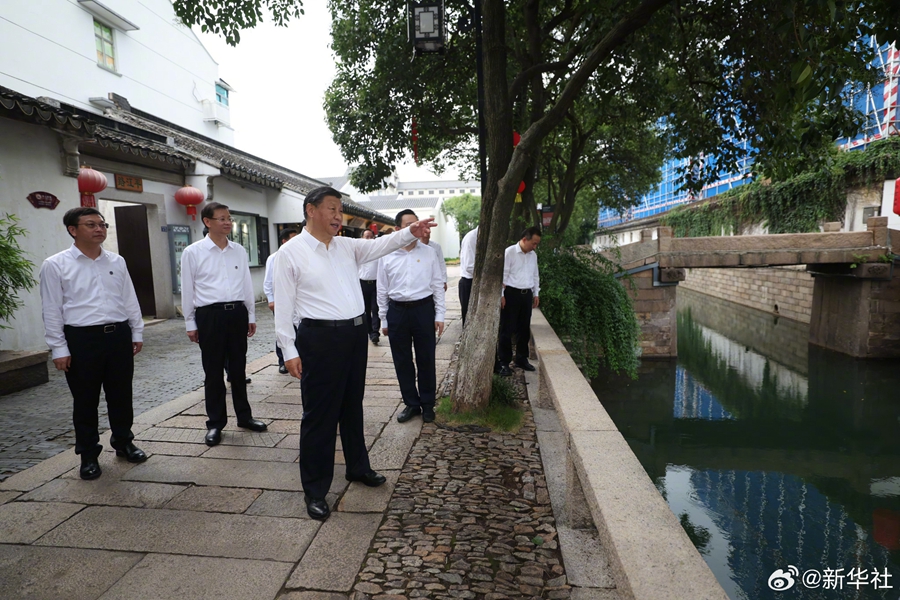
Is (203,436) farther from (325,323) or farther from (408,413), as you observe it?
(325,323)

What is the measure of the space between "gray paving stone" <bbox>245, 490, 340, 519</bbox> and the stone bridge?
31.0ft

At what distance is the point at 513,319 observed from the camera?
612 cm

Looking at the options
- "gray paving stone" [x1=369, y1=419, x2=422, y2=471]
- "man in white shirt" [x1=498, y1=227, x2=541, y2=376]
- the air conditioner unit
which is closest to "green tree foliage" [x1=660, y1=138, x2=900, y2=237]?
"man in white shirt" [x1=498, y1=227, x2=541, y2=376]

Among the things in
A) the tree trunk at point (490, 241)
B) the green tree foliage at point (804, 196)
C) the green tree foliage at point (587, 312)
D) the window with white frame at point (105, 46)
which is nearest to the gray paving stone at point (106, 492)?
the tree trunk at point (490, 241)

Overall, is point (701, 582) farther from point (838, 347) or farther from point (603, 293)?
point (838, 347)

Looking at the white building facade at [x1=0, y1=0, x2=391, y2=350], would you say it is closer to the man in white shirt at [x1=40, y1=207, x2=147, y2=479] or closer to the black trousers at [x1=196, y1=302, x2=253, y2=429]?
the man in white shirt at [x1=40, y1=207, x2=147, y2=479]

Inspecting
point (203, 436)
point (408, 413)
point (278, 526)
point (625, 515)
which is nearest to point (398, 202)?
point (408, 413)

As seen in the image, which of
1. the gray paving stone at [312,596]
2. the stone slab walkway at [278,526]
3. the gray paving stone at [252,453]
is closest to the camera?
the gray paving stone at [312,596]

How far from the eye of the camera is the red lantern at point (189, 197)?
10141 millimetres

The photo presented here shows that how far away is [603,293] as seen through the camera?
819 centimetres

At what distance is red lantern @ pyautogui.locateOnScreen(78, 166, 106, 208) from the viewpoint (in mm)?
7445

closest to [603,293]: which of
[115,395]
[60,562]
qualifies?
[115,395]

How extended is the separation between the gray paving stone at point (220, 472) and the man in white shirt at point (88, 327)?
21 centimetres

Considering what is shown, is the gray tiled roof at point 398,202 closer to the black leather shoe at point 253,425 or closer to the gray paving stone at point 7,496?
the black leather shoe at point 253,425
